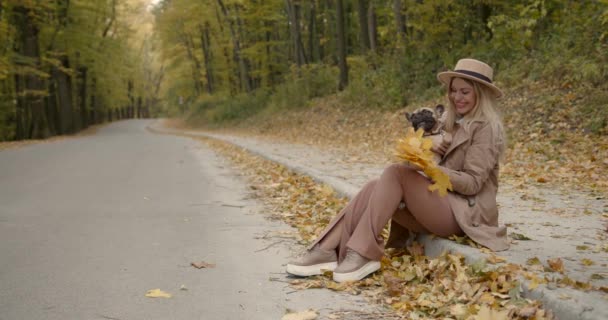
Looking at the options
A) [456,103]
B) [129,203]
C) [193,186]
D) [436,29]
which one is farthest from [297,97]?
[456,103]

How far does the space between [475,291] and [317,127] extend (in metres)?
18.7

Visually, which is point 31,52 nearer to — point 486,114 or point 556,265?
point 486,114

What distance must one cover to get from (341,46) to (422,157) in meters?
21.0

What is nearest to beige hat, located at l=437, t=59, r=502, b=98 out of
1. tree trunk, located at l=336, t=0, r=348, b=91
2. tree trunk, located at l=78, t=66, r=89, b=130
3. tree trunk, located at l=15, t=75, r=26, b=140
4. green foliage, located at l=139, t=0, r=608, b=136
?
green foliage, located at l=139, t=0, r=608, b=136

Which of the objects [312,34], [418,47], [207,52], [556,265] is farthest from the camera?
[207,52]

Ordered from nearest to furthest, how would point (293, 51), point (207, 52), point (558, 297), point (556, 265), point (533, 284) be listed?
point (558, 297), point (533, 284), point (556, 265), point (293, 51), point (207, 52)

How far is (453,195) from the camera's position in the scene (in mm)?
4340

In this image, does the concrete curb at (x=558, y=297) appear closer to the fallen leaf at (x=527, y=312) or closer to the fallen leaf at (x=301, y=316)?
the fallen leaf at (x=527, y=312)

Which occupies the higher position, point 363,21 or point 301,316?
point 363,21

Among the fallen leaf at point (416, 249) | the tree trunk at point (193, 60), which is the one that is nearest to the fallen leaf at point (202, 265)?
the fallen leaf at point (416, 249)

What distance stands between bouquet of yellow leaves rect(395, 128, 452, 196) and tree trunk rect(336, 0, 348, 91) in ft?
67.5

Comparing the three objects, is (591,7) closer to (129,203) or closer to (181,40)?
(129,203)

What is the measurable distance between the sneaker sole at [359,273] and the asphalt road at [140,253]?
8.0 inches

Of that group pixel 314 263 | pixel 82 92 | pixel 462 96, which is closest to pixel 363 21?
pixel 462 96
